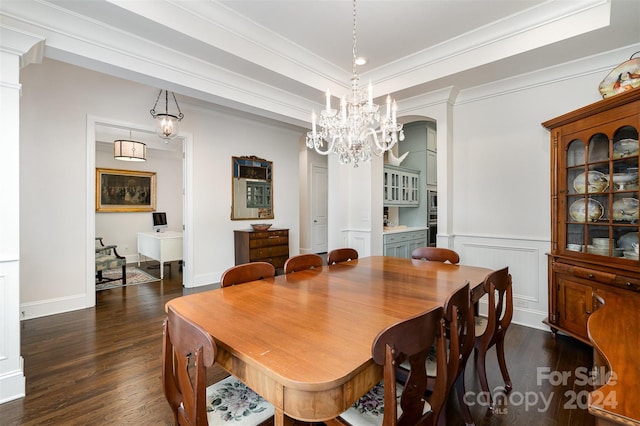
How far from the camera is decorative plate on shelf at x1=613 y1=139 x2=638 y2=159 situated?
2.18m

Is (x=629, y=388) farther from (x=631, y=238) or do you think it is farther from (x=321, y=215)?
(x=321, y=215)

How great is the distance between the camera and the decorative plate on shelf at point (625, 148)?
85.9 inches

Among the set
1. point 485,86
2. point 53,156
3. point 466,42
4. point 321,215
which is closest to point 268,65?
point 466,42

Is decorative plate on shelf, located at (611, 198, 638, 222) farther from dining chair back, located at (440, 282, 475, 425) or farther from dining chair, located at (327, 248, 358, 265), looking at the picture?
dining chair, located at (327, 248, 358, 265)

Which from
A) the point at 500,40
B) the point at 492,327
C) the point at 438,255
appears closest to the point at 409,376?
the point at 492,327

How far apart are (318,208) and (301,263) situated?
213 inches

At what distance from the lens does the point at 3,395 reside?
190cm

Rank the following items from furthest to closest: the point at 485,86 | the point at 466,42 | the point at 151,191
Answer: the point at 151,191 → the point at 485,86 → the point at 466,42

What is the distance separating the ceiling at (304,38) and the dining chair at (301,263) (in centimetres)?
194

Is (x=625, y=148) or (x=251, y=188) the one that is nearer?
(x=625, y=148)

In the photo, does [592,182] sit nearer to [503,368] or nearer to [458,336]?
[503,368]

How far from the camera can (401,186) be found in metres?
5.37

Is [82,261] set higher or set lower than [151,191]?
lower

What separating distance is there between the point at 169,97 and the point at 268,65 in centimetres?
215
